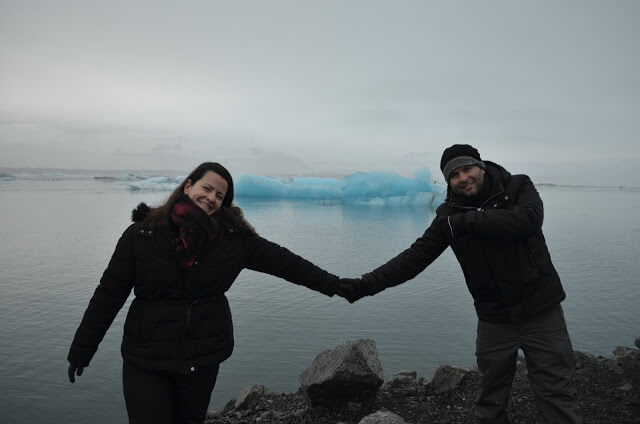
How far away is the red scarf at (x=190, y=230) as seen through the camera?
7.11 ft

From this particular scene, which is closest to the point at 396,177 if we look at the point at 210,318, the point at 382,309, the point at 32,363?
the point at 382,309

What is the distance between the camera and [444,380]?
13.0 feet

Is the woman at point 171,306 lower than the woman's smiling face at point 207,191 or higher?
lower

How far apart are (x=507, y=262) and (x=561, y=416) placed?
0.81m

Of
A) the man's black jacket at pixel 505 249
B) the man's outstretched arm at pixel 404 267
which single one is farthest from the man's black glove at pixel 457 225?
the man's outstretched arm at pixel 404 267

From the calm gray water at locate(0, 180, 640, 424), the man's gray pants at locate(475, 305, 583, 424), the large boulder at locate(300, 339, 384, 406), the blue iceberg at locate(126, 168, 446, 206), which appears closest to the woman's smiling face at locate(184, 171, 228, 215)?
the man's gray pants at locate(475, 305, 583, 424)

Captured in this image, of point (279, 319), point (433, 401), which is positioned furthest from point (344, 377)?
point (279, 319)

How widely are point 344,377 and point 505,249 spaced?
1.73 metres

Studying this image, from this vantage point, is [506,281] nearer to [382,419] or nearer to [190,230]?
[382,419]

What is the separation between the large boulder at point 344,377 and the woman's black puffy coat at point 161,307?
1514 mm

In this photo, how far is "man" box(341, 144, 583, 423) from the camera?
2420 mm

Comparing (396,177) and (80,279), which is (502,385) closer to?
(80,279)

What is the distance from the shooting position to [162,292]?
7.06ft

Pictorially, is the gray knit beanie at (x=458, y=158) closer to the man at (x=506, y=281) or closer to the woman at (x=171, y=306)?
the man at (x=506, y=281)
